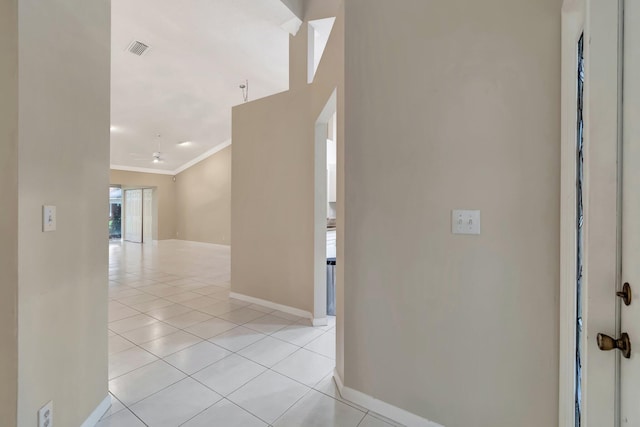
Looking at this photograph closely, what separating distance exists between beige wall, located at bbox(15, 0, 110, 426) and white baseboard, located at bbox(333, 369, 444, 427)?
1423 millimetres

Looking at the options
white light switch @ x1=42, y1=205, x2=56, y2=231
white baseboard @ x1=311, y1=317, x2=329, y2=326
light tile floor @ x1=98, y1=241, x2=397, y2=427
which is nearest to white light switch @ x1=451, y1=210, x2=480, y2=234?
light tile floor @ x1=98, y1=241, x2=397, y2=427

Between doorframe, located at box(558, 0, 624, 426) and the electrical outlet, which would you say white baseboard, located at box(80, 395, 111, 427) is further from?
doorframe, located at box(558, 0, 624, 426)

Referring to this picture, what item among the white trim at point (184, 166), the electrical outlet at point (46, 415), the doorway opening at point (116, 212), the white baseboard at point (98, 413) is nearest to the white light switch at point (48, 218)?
the electrical outlet at point (46, 415)

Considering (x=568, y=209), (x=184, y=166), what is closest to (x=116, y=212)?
(x=184, y=166)

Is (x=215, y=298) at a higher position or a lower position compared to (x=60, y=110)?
lower

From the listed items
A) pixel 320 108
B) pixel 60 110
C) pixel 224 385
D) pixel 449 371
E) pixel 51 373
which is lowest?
pixel 224 385

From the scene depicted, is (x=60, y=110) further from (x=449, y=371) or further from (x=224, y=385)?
(x=449, y=371)

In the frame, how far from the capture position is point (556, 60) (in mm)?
1229

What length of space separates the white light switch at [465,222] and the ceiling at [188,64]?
9.95ft

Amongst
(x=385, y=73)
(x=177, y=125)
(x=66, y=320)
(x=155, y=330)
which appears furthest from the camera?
(x=177, y=125)

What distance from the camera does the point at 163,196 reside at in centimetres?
1013

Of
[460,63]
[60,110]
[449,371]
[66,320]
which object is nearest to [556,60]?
[460,63]

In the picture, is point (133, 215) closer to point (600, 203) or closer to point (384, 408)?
point (384, 408)

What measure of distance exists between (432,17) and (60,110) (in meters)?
1.86
